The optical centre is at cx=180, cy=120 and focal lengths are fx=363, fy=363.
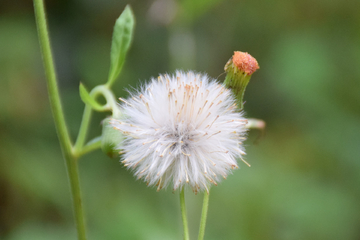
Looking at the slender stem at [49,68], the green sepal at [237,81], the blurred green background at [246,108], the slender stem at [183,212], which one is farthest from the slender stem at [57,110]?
the blurred green background at [246,108]

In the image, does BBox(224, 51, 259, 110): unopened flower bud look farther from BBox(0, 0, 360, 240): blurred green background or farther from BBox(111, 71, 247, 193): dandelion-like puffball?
BBox(0, 0, 360, 240): blurred green background

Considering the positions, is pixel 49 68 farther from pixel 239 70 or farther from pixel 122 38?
pixel 239 70

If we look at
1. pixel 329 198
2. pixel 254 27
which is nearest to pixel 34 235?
pixel 329 198

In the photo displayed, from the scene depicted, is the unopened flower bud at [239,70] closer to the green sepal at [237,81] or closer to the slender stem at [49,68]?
the green sepal at [237,81]

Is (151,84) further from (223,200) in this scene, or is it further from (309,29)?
(309,29)

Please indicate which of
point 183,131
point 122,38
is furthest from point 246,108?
point 183,131

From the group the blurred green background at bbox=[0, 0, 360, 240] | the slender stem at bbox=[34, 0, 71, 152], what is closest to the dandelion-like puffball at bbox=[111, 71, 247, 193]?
the slender stem at bbox=[34, 0, 71, 152]
